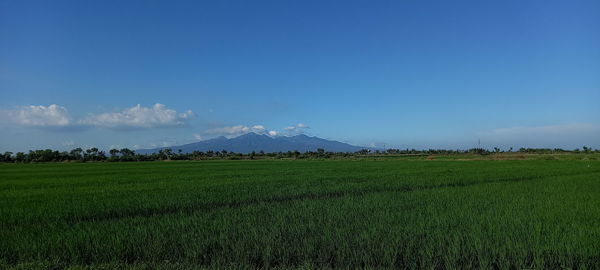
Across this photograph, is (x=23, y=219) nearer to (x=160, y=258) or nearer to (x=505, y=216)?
(x=160, y=258)

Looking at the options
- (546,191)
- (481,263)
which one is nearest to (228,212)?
(481,263)

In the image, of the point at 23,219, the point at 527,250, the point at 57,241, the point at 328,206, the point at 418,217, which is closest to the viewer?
the point at 527,250

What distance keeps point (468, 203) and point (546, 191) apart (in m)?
5.01

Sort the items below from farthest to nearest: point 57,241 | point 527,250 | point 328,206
Answer: point 328,206
point 57,241
point 527,250

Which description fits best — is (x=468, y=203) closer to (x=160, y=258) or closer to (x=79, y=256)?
(x=160, y=258)

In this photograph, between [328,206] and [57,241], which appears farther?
[328,206]

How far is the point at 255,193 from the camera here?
1216 centimetres

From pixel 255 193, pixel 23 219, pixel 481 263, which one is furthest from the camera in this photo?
pixel 255 193

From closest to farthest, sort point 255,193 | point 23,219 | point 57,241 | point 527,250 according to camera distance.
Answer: point 527,250, point 57,241, point 23,219, point 255,193

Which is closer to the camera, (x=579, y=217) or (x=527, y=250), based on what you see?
(x=527, y=250)

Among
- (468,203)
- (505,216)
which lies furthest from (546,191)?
(505,216)

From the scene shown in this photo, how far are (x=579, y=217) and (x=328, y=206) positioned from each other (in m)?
4.94

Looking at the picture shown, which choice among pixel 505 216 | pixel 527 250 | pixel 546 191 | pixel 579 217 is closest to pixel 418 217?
pixel 505 216

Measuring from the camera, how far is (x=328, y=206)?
8945mm
